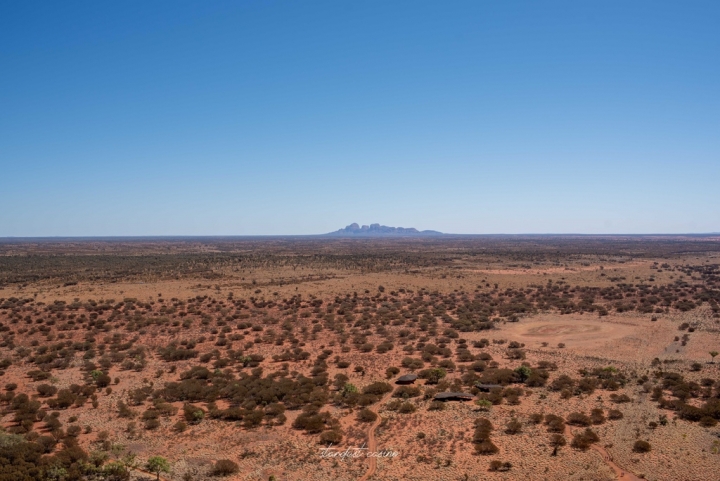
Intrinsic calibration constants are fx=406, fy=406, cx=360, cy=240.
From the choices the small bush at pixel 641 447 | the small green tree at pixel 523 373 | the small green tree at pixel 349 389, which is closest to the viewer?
the small bush at pixel 641 447

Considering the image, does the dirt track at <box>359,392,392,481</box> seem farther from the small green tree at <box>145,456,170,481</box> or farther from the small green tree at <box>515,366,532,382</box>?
the small green tree at <box>515,366,532,382</box>

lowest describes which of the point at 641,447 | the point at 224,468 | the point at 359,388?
the point at 359,388

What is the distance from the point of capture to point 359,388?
2083 centimetres

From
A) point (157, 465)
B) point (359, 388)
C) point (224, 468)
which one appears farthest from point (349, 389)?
point (157, 465)

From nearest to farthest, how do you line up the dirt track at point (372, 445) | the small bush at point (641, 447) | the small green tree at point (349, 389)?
the dirt track at point (372, 445) < the small bush at point (641, 447) < the small green tree at point (349, 389)

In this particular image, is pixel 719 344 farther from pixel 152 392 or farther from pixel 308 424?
pixel 152 392

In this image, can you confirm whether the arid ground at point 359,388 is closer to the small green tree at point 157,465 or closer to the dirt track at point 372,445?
the dirt track at point 372,445

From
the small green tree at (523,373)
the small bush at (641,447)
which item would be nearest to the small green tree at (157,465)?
the small bush at (641,447)

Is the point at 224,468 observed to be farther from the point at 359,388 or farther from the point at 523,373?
the point at 523,373

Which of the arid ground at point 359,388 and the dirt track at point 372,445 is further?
the arid ground at point 359,388

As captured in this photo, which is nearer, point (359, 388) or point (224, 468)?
point (224, 468)

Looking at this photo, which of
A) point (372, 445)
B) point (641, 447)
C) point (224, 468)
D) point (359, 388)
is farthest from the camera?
point (359, 388)

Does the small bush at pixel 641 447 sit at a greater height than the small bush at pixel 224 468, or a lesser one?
greater

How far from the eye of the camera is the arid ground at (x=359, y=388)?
13.6 m
